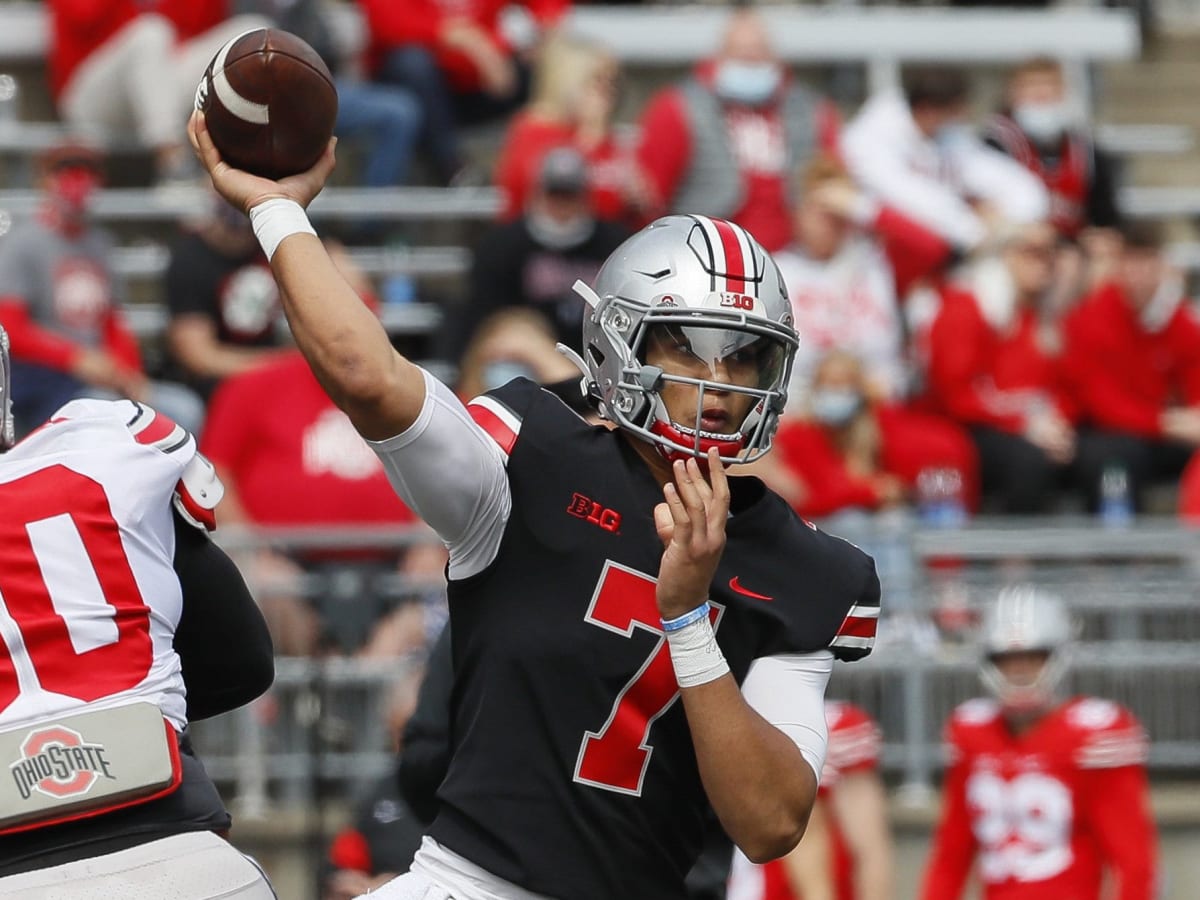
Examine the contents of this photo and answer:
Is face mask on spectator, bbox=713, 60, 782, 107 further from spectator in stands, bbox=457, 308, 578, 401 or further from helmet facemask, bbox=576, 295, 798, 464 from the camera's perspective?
helmet facemask, bbox=576, 295, 798, 464

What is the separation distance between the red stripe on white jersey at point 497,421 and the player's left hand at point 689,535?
0.33m

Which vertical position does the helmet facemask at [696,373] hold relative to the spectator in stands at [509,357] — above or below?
below

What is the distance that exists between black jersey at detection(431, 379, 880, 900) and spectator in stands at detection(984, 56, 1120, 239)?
25.4ft

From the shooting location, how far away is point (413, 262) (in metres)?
10.7

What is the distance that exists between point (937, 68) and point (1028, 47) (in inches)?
22.5

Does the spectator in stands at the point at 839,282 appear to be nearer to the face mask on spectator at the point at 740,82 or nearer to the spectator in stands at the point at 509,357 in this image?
the face mask on spectator at the point at 740,82

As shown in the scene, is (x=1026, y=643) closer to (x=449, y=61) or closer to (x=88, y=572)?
(x=449, y=61)

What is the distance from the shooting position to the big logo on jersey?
3.24 meters

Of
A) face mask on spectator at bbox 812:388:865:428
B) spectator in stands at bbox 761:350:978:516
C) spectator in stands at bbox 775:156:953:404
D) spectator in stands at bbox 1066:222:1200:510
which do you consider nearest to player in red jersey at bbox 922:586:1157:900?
spectator in stands at bbox 761:350:978:516

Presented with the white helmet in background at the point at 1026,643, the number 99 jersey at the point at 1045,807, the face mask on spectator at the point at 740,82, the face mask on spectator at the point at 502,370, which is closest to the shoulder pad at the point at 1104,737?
the number 99 jersey at the point at 1045,807

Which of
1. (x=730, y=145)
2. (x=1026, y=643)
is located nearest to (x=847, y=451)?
(x=1026, y=643)

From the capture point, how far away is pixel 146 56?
1010 centimetres

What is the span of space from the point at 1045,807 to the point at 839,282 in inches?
114

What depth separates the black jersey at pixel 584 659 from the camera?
11.3 ft
